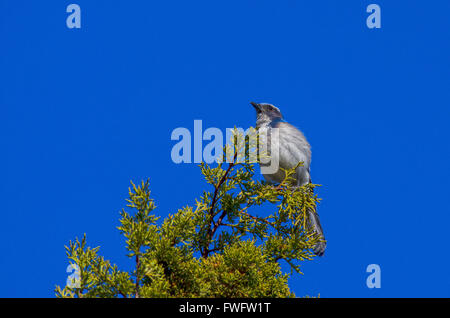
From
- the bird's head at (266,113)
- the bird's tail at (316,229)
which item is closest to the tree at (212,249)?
the bird's tail at (316,229)

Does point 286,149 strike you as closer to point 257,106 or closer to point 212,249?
point 257,106

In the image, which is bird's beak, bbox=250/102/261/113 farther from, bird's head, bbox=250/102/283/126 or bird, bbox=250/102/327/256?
bird, bbox=250/102/327/256

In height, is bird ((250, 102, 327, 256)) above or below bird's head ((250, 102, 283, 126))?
below

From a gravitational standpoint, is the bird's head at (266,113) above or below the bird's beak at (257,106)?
below

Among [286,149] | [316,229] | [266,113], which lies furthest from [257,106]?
[316,229]

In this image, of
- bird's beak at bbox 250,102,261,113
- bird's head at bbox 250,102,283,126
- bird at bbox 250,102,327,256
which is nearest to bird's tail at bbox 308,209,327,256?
bird at bbox 250,102,327,256

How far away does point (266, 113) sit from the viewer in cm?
668

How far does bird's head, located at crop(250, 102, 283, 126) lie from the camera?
6.62 metres

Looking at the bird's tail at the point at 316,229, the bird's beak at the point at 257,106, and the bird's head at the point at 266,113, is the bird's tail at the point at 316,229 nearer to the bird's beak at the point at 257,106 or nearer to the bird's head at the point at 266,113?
the bird's head at the point at 266,113

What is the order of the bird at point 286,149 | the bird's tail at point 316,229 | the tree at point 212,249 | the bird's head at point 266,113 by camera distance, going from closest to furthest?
the tree at point 212,249, the bird's tail at point 316,229, the bird at point 286,149, the bird's head at point 266,113

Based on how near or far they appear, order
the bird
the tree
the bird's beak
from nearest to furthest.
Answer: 1. the tree
2. the bird
3. the bird's beak

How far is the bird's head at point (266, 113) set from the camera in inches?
261
